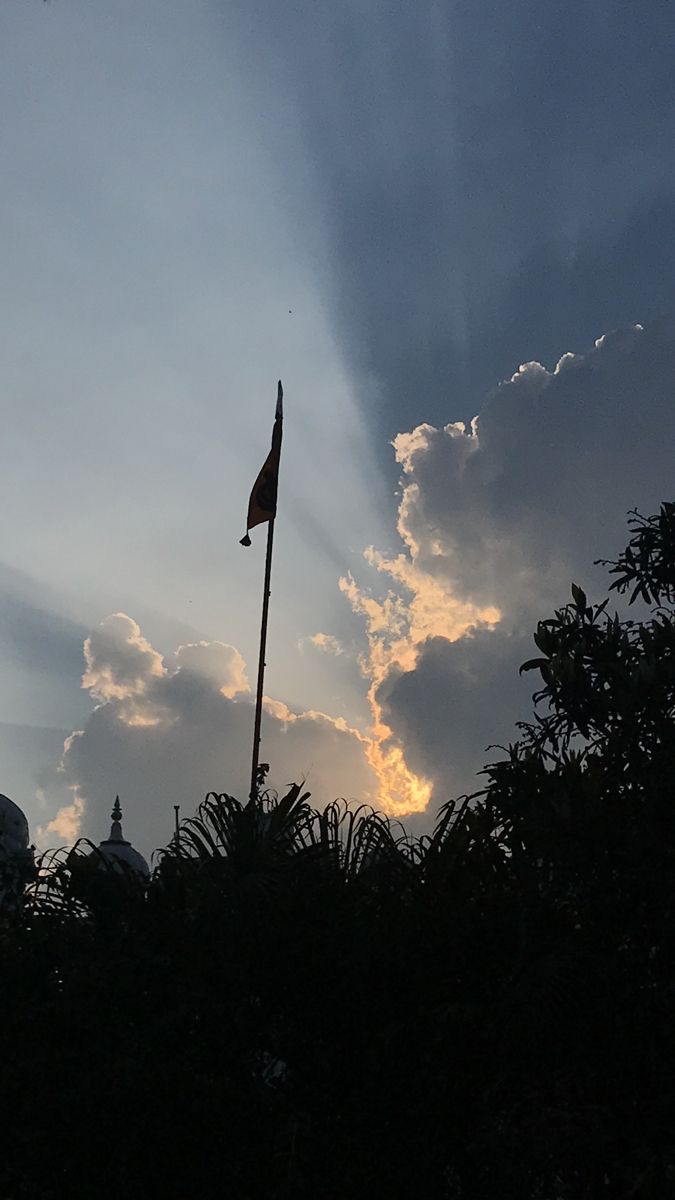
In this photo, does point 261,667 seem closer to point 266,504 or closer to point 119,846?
point 266,504

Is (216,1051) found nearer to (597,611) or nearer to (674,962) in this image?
(674,962)

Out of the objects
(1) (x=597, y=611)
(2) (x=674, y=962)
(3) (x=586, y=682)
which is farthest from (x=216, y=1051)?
(1) (x=597, y=611)

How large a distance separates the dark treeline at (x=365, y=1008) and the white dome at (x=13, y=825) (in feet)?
77.1

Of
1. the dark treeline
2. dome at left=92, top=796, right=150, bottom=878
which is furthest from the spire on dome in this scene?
the dark treeline

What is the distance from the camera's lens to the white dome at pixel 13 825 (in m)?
38.3

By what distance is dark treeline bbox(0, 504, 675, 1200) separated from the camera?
43.1 ft

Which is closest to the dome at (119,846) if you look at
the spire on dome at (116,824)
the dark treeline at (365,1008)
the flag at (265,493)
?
the spire on dome at (116,824)

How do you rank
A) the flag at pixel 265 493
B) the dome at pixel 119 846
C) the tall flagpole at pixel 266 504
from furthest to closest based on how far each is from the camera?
the dome at pixel 119 846, the flag at pixel 265 493, the tall flagpole at pixel 266 504

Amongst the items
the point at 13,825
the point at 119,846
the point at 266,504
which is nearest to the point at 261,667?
the point at 266,504

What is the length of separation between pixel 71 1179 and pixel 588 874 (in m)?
6.55

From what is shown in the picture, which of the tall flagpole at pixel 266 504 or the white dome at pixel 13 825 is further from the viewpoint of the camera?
the white dome at pixel 13 825

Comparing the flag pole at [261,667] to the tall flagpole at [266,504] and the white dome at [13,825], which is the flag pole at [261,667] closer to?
the tall flagpole at [266,504]

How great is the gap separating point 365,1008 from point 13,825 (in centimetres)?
2772

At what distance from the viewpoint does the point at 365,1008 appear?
1396 centimetres
